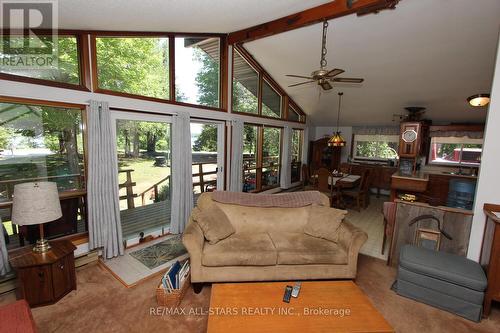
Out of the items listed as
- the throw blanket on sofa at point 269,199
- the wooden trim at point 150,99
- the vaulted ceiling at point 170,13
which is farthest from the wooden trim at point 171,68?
the throw blanket on sofa at point 269,199

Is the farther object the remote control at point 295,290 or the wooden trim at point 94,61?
the wooden trim at point 94,61

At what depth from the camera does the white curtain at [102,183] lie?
108 inches

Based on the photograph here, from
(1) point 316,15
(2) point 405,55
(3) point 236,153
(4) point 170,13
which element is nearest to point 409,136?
(2) point 405,55

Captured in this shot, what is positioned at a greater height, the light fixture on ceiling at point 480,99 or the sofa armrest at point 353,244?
the light fixture on ceiling at point 480,99

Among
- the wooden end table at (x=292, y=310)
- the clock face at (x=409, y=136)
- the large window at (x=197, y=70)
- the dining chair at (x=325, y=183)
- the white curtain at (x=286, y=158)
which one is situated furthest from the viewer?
the white curtain at (x=286, y=158)

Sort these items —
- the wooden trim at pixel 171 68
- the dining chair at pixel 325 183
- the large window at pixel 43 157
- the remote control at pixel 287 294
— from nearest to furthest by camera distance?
the remote control at pixel 287 294
the large window at pixel 43 157
the wooden trim at pixel 171 68
the dining chair at pixel 325 183

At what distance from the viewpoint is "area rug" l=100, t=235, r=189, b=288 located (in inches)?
105

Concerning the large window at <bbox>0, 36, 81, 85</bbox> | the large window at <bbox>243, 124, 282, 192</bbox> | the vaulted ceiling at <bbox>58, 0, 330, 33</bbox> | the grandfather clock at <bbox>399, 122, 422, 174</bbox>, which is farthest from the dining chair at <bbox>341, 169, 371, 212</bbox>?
the large window at <bbox>0, 36, 81, 85</bbox>

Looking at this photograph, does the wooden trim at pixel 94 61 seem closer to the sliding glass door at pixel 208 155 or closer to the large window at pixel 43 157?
the large window at pixel 43 157

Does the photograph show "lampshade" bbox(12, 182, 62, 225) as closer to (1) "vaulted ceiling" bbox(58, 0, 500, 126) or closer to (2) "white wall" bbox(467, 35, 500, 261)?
(1) "vaulted ceiling" bbox(58, 0, 500, 126)

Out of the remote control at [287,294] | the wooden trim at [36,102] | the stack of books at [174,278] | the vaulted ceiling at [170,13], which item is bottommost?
the stack of books at [174,278]

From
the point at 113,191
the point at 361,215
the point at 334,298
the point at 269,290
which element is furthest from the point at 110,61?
the point at 361,215

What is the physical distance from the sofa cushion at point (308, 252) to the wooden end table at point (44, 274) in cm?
210

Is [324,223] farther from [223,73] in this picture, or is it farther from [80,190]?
[223,73]
